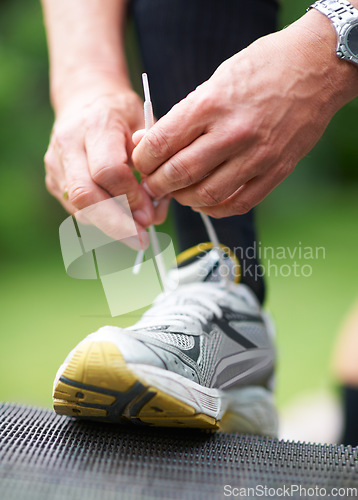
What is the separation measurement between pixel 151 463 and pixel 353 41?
18.7 inches

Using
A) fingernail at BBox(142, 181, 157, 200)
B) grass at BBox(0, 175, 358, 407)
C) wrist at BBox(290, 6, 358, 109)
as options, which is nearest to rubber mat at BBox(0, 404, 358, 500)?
grass at BBox(0, 175, 358, 407)

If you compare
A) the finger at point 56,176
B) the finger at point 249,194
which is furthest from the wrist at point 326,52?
the finger at point 56,176

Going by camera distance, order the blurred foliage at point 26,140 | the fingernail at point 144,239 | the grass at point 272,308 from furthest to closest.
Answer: the blurred foliage at point 26,140 → the grass at point 272,308 → the fingernail at point 144,239

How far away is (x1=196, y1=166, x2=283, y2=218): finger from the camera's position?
560 millimetres

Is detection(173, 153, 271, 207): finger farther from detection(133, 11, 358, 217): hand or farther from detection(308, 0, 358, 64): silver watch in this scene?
detection(308, 0, 358, 64): silver watch

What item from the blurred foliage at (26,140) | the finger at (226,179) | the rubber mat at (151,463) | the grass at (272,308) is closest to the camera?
the rubber mat at (151,463)

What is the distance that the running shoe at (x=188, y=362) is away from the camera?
1.56 feet

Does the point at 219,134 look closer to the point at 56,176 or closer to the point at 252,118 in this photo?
the point at 252,118

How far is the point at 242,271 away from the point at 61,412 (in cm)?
38

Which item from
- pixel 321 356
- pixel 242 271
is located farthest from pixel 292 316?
pixel 242 271

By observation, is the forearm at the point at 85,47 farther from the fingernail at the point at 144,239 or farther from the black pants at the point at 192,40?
the fingernail at the point at 144,239

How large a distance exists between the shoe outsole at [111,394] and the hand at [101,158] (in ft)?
0.62

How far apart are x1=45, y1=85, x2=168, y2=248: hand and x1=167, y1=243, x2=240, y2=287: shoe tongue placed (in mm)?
135

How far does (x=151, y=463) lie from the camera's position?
1.58ft
